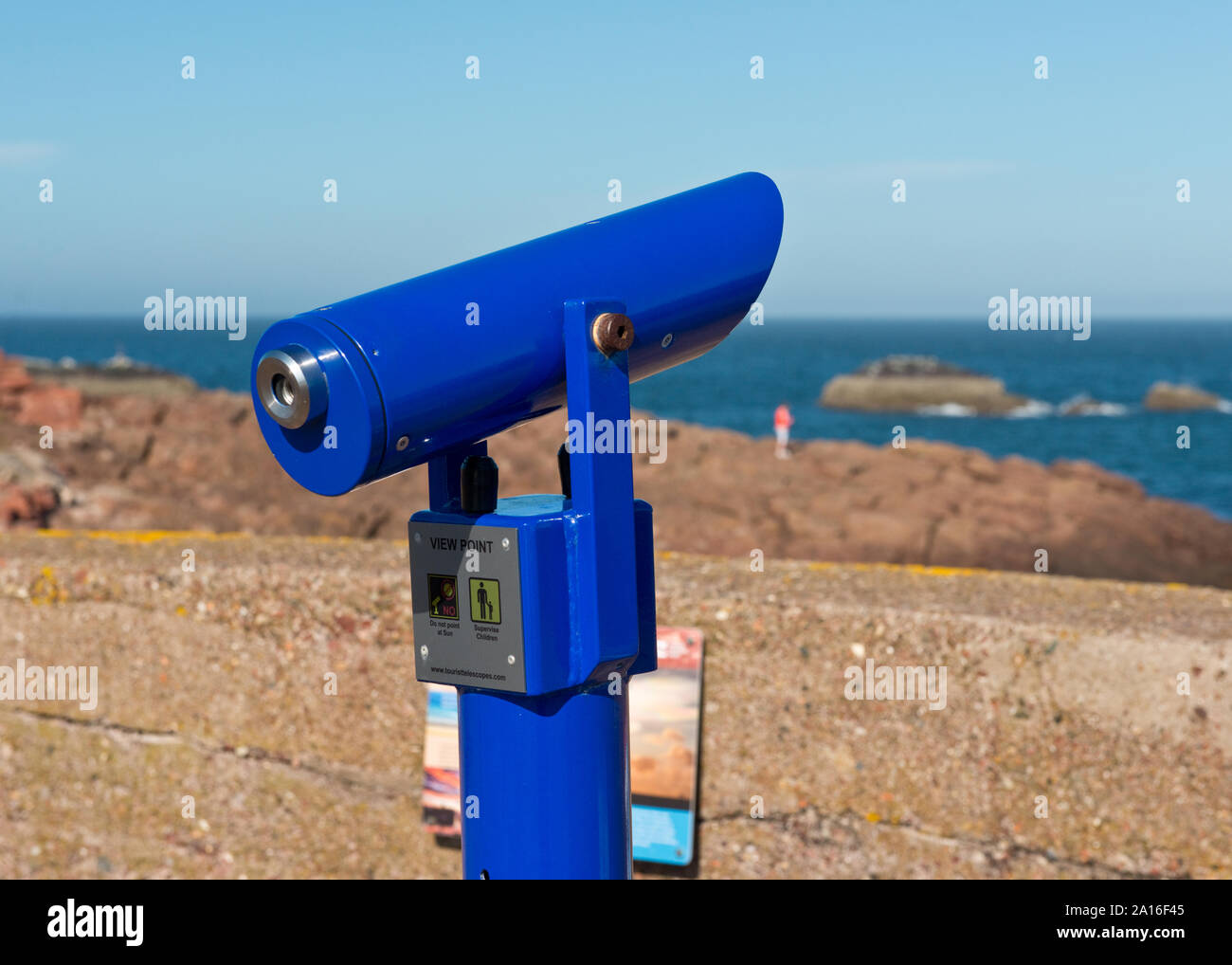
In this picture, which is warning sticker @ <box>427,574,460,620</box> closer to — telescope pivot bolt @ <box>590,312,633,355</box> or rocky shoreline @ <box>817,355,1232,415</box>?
telescope pivot bolt @ <box>590,312,633,355</box>

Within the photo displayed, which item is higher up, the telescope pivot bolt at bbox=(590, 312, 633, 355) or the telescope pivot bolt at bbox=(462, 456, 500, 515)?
the telescope pivot bolt at bbox=(590, 312, 633, 355)

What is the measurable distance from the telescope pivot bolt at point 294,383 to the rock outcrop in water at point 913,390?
55614 millimetres


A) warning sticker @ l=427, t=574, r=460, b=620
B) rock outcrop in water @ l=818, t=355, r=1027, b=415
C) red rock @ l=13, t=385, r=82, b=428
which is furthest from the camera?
rock outcrop in water @ l=818, t=355, r=1027, b=415

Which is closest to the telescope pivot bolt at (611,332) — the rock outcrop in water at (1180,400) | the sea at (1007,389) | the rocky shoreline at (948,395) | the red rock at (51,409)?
the sea at (1007,389)

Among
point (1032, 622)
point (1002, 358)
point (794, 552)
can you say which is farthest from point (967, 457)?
point (1002, 358)

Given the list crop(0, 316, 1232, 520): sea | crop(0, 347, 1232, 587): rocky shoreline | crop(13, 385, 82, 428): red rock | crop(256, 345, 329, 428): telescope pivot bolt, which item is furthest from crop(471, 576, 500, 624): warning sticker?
crop(13, 385, 82, 428): red rock

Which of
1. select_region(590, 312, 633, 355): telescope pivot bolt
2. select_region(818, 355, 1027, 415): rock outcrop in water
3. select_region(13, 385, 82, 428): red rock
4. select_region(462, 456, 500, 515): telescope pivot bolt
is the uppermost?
select_region(818, 355, 1027, 415): rock outcrop in water

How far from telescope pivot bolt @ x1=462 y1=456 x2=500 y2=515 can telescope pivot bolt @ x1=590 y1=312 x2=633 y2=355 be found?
27cm

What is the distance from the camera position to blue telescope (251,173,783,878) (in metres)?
1.82

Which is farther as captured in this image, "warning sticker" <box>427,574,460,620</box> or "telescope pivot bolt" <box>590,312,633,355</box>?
"warning sticker" <box>427,574,460,620</box>

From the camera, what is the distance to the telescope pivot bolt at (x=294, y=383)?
1748 mm

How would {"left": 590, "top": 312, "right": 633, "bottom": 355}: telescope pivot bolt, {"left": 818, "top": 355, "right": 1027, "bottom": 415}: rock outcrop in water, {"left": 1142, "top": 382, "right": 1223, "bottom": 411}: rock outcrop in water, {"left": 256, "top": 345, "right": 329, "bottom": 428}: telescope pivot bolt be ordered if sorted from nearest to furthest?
{"left": 256, "top": 345, "right": 329, "bottom": 428}: telescope pivot bolt < {"left": 590, "top": 312, "right": 633, "bottom": 355}: telescope pivot bolt < {"left": 1142, "top": 382, "right": 1223, "bottom": 411}: rock outcrop in water < {"left": 818, "top": 355, "right": 1027, "bottom": 415}: rock outcrop in water
